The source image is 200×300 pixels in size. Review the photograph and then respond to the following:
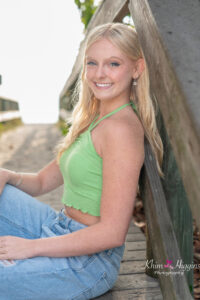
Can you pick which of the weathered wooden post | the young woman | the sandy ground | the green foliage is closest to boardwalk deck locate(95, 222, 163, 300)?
the young woman

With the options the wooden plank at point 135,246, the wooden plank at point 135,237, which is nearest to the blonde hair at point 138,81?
the wooden plank at point 135,246

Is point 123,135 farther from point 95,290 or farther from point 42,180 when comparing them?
point 42,180

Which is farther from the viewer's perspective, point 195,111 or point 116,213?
point 116,213

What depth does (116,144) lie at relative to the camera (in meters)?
1.57

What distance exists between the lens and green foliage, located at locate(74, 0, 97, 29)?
4.72m

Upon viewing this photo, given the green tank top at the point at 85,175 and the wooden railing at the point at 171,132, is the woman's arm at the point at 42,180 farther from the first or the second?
the wooden railing at the point at 171,132

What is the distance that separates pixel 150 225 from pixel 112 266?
24 cm

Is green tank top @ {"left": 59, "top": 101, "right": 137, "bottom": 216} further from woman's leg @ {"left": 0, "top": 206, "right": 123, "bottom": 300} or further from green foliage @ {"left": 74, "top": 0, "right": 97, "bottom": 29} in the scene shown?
green foliage @ {"left": 74, "top": 0, "right": 97, "bottom": 29}

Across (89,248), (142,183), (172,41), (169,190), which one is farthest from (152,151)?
(172,41)

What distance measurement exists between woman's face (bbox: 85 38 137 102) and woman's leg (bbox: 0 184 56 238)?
0.64 m

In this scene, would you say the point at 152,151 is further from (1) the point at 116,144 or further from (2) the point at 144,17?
(2) the point at 144,17

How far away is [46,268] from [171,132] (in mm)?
796

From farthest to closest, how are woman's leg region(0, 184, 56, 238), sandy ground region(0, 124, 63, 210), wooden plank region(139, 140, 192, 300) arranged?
sandy ground region(0, 124, 63, 210)
woman's leg region(0, 184, 56, 238)
wooden plank region(139, 140, 192, 300)

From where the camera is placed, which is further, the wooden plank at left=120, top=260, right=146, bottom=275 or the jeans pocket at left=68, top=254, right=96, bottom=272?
the wooden plank at left=120, top=260, right=146, bottom=275
